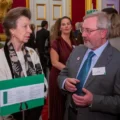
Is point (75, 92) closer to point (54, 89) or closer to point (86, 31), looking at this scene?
point (86, 31)

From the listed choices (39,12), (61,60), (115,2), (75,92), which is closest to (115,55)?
(75,92)

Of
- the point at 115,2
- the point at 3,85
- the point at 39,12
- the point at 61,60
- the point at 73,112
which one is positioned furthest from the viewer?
the point at 115,2

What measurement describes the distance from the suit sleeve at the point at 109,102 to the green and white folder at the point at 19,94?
0.38 meters

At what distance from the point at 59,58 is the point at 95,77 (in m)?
1.74

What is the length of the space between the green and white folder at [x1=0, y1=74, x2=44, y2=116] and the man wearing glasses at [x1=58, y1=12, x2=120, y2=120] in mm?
262

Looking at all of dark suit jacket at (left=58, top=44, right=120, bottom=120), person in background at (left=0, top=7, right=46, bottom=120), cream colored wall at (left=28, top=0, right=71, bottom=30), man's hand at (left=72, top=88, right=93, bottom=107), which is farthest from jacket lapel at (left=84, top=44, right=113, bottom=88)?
cream colored wall at (left=28, top=0, right=71, bottom=30)

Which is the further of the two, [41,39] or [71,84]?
[41,39]

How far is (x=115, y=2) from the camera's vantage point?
427 inches

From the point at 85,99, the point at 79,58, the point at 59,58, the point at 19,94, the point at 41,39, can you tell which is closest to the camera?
the point at 19,94

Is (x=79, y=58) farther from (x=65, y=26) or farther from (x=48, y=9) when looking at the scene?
(x=48, y=9)

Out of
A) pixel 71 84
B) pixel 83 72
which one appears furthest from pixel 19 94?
pixel 83 72

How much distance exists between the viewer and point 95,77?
7.36 feet

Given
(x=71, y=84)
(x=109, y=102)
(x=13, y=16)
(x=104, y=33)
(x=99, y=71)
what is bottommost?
(x=109, y=102)

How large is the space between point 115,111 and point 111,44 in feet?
1.98
